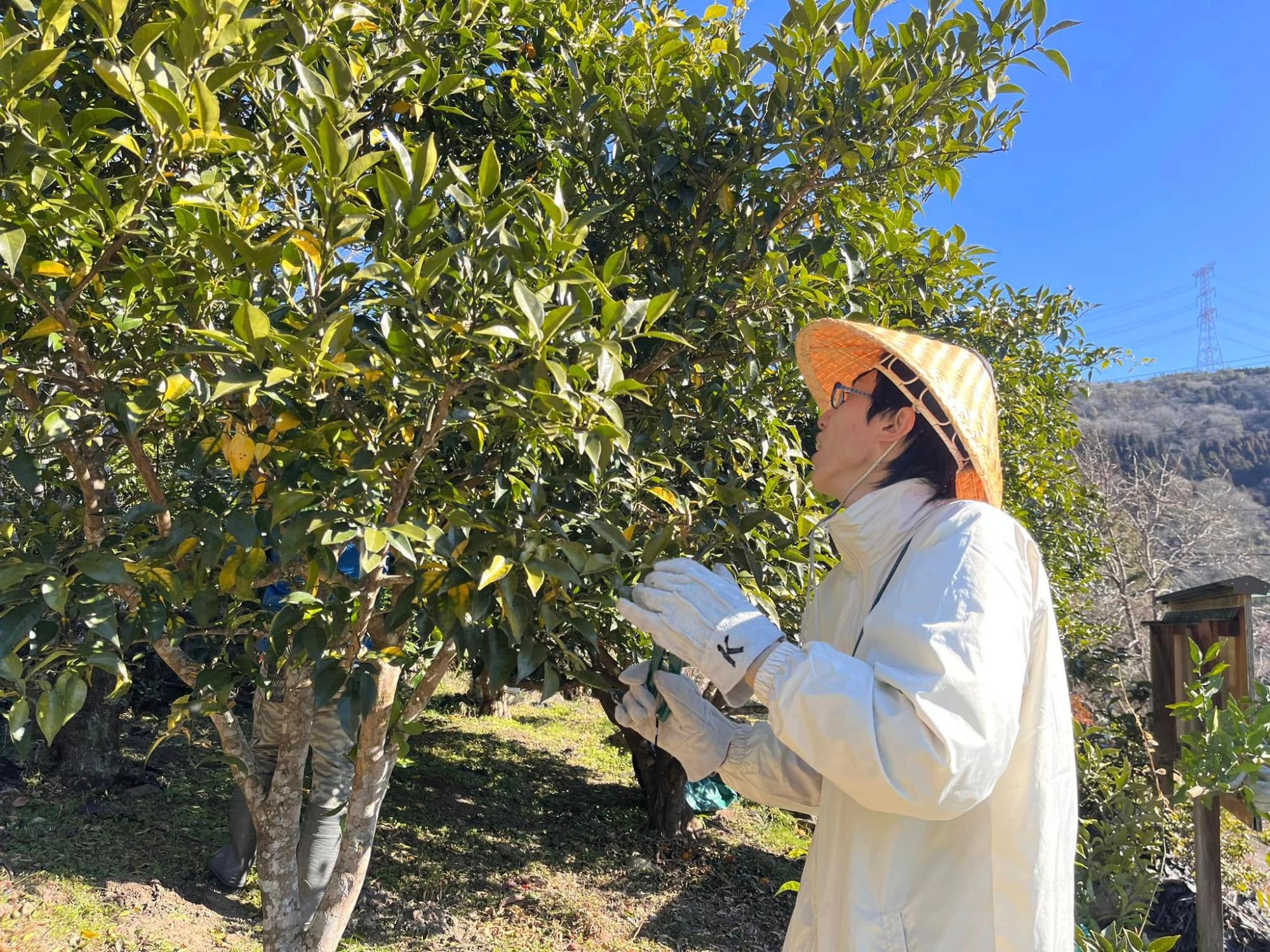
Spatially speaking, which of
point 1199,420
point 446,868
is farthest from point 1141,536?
point 1199,420

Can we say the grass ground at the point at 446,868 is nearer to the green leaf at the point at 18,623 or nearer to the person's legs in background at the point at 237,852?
the person's legs in background at the point at 237,852

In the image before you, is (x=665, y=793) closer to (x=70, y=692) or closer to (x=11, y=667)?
(x=70, y=692)

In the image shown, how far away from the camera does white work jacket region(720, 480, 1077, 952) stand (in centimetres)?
93

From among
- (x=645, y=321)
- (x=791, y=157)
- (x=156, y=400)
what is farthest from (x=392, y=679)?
(x=791, y=157)

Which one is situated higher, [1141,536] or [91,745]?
[1141,536]

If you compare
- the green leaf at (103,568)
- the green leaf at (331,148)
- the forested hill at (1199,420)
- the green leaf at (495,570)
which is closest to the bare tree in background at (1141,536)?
the green leaf at (495,570)

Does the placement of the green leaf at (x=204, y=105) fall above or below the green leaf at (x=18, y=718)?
above

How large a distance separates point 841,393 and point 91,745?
4.70 meters

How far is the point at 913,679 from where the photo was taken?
3.08 feet

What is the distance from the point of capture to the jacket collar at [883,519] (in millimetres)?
1197

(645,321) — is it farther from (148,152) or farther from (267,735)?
(267,735)

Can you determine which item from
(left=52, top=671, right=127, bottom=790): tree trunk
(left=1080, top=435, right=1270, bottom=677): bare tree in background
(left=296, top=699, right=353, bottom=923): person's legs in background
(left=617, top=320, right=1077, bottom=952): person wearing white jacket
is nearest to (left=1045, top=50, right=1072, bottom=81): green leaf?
(left=617, top=320, right=1077, bottom=952): person wearing white jacket

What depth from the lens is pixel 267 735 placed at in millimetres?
2844

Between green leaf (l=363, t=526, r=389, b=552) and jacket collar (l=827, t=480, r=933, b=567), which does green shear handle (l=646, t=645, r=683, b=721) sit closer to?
→ jacket collar (l=827, t=480, r=933, b=567)
